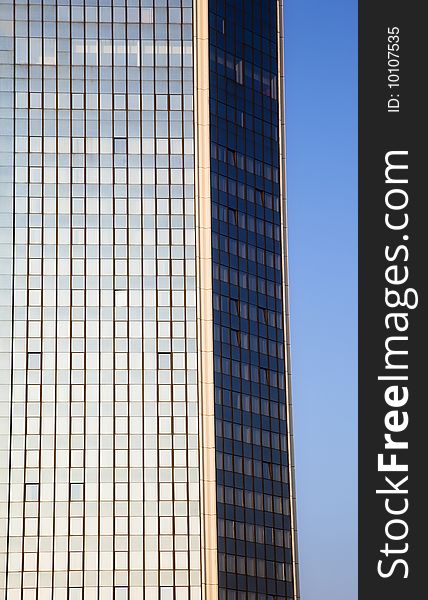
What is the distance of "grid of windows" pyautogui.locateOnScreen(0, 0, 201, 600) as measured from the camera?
341ft

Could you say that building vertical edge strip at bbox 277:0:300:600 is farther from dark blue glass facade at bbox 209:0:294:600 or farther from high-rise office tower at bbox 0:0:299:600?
dark blue glass facade at bbox 209:0:294:600

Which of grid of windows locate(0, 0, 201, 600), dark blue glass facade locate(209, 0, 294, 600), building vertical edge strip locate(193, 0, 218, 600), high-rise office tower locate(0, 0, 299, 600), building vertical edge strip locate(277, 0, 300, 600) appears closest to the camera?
grid of windows locate(0, 0, 201, 600)

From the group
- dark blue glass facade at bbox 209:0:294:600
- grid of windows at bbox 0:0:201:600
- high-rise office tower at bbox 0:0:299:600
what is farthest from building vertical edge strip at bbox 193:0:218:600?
dark blue glass facade at bbox 209:0:294:600

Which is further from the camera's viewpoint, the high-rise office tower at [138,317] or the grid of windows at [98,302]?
the high-rise office tower at [138,317]

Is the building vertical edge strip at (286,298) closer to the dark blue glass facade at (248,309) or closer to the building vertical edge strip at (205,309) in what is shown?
the dark blue glass facade at (248,309)

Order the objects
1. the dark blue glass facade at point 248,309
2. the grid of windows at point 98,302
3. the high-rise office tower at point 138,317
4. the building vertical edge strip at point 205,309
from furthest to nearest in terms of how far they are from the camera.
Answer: the dark blue glass facade at point 248,309, the building vertical edge strip at point 205,309, the high-rise office tower at point 138,317, the grid of windows at point 98,302

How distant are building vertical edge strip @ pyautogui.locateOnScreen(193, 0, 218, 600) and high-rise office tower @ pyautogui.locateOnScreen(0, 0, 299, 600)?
6.7 inches

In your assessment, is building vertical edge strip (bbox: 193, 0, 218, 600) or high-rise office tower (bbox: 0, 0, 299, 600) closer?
high-rise office tower (bbox: 0, 0, 299, 600)

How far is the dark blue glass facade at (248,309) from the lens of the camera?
109 meters

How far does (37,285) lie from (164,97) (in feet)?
64.7

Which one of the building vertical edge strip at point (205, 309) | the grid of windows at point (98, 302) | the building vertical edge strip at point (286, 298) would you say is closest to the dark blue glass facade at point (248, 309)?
the building vertical edge strip at point (286, 298)

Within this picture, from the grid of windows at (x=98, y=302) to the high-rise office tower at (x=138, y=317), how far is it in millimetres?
144

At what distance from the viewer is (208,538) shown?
105188 mm

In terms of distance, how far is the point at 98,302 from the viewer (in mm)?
108625
